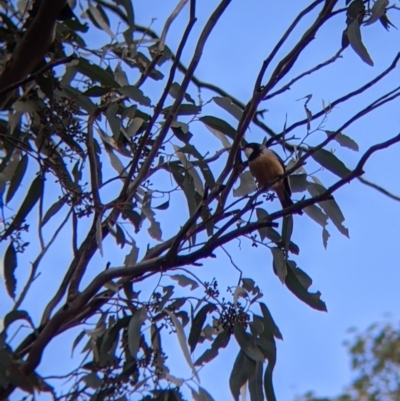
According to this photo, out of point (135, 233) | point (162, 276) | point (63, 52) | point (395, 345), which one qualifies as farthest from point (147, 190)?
point (395, 345)

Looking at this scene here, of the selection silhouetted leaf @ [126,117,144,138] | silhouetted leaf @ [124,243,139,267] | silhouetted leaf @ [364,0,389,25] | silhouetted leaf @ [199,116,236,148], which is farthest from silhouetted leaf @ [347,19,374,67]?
silhouetted leaf @ [124,243,139,267]

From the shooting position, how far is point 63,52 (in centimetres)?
219

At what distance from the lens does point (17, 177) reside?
2.21 m

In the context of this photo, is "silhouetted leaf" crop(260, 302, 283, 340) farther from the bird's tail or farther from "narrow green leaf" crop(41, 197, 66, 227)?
the bird's tail

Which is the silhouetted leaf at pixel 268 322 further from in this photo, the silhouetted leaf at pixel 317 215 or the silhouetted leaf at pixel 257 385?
the silhouetted leaf at pixel 317 215

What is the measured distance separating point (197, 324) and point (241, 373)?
0.56 feet

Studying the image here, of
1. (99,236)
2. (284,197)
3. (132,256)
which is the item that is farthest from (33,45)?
(284,197)

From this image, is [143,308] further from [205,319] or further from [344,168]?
[344,168]

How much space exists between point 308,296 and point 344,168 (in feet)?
1.12

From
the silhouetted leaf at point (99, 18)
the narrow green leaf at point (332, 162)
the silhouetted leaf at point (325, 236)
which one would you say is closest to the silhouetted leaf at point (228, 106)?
the narrow green leaf at point (332, 162)

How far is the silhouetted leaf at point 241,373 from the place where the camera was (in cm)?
191

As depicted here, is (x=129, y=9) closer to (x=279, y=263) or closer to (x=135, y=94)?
(x=135, y=94)

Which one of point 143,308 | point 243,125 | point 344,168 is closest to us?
point 243,125

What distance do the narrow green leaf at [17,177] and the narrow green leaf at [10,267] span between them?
22 cm
